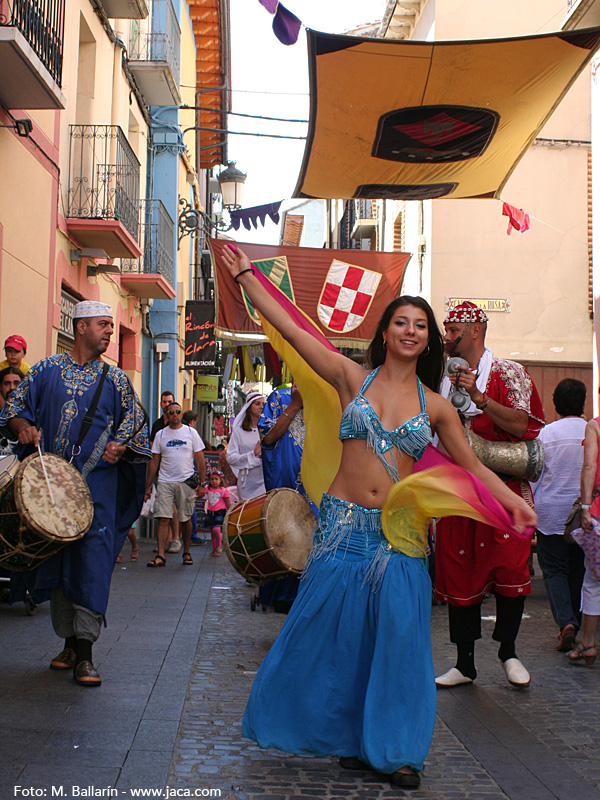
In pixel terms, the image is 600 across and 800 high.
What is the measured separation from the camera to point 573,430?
773 centimetres

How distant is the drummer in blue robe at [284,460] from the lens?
7.63 m

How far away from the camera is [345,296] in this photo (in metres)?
11.8

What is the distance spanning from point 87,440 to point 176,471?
7163 mm

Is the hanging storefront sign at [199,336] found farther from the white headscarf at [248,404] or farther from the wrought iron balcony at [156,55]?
the white headscarf at [248,404]

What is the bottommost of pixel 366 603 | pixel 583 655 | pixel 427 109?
pixel 583 655

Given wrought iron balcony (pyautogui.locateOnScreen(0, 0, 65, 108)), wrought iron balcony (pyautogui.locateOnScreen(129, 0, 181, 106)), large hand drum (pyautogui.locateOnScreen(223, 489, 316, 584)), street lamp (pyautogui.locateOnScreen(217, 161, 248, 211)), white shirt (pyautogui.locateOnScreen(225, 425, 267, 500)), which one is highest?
wrought iron balcony (pyautogui.locateOnScreen(129, 0, 181, 106))

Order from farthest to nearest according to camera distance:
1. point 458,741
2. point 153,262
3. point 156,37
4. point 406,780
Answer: point 153,262
point 156,37
point 458,741
point 406,780

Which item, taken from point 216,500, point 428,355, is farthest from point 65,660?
point 216,500

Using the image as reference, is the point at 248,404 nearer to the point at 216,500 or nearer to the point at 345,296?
the point at 345,296

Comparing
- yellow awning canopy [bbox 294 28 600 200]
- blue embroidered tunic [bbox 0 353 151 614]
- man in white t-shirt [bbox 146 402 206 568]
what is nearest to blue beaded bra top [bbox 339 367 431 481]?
blue embroidered tunic [bbox 0 353 151 614]

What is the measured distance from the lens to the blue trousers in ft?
23.3

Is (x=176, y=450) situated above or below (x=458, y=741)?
above

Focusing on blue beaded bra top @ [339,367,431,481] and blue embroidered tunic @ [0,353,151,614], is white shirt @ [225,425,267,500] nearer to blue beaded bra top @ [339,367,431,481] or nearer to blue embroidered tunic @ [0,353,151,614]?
blue embroidered tunic @ [0,353,151,614]

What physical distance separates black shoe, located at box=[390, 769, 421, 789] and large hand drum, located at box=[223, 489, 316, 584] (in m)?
2.76
